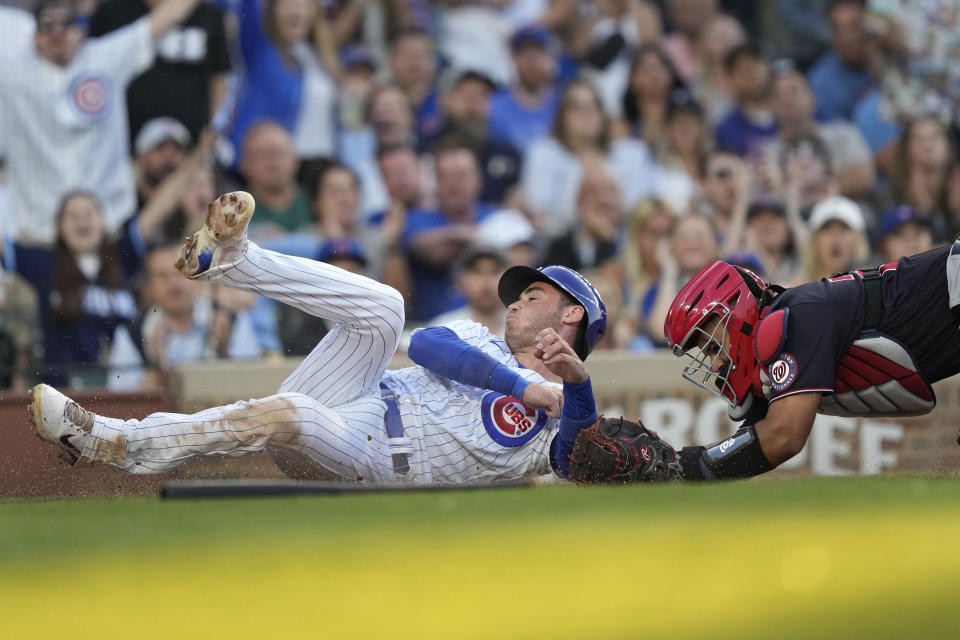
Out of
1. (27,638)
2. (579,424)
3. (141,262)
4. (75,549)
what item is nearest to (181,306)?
(141,262)

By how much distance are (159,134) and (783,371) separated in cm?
537

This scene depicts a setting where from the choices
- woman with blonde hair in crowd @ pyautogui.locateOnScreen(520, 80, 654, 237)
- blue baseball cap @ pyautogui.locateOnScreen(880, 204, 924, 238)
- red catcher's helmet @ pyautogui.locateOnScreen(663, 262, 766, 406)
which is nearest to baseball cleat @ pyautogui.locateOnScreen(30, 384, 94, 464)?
red catcher's helmet @ pyautogui.locateOnScreen(663, 262, 766, 406)

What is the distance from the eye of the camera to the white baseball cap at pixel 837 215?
10406 millimetres

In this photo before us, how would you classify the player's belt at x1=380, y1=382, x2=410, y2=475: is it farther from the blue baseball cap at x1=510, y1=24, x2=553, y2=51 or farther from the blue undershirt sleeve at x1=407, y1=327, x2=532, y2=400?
the blue baseball cap at x1=510, y1=24, x2=553, y2=51

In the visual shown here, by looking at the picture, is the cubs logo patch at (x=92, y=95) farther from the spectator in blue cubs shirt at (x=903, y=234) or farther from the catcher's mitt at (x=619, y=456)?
the spectator in blue cubs shirt at (x=903, y=234)

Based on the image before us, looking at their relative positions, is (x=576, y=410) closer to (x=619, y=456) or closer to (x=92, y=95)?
(x=619, y=456)

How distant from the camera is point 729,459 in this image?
212 inches

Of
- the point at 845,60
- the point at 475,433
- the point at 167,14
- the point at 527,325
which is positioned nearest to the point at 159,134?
the point at 167,14

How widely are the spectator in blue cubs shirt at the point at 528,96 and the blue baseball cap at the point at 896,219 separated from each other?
2.91 metres

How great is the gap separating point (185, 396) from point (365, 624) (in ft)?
15.9

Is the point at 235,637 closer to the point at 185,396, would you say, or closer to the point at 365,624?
the point at 365,624

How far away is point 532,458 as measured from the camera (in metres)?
6.03

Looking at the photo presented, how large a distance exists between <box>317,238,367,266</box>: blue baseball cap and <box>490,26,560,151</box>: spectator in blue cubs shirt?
172 cm

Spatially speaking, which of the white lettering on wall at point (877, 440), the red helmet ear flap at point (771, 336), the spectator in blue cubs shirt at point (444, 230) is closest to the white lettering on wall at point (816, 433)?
the white lettering on wall at point (877, 440)
